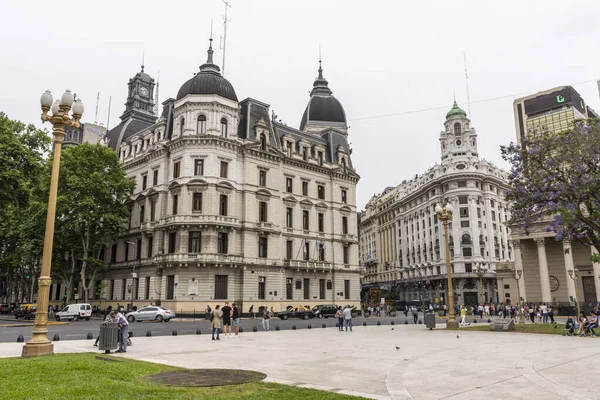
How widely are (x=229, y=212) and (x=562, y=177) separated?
32422 millimetres

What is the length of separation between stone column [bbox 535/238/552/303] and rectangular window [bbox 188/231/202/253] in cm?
3757

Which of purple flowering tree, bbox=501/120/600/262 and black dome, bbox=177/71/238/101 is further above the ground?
black dome, bbox=177/71/238/101

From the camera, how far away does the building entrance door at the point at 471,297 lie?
86438 mm

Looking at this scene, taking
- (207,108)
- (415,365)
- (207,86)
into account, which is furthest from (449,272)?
(207,86)

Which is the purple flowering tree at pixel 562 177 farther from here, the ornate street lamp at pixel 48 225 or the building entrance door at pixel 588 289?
the building entrance door at pixel 588 289

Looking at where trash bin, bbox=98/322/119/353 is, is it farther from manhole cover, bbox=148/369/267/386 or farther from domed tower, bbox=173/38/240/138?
domed tower, bbox=173/38/240/138

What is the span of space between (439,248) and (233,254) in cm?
5811

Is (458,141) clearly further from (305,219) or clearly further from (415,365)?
(415,365)

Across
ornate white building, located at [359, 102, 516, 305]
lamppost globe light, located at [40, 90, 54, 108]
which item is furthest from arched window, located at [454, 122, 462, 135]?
lamppost globe light, located at [40, 90, 54, 108]

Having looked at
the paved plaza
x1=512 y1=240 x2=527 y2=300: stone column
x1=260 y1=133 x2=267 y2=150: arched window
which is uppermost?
x1=260 y1=133 x2=267 y2=150: arched window

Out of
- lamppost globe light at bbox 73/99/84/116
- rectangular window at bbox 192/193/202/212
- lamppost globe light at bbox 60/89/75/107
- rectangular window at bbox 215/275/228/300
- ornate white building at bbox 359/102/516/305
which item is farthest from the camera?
ornate white building at bbox 359/102/516/305

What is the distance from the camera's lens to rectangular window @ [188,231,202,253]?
→ 155ft

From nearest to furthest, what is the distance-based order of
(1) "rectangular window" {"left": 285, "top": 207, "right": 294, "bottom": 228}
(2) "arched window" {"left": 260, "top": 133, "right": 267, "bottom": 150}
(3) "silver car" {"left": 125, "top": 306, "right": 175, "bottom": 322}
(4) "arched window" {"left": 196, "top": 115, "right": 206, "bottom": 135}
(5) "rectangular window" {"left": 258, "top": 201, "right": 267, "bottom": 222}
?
(3) "silver car" {"left": 125, "top": 306, "right": 175, "bottom": 322} → (4) "arched window" {"left": 196, "top": 115, "right": 206, "bottom": 135} → (5) "rectangular window" {"left": 258, "top": 201, "right": 267, "bottom": 222} → (2) "arched window" {"left": 260, "top": 133, "right": 267, "bottom": 150} → (1) "rectangular window" {"left": 285, "top": 207, "right": 294, "bottom": 228}

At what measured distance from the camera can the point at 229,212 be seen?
49281mm
